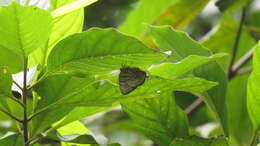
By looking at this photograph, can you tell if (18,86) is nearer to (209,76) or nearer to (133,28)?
(209,76)

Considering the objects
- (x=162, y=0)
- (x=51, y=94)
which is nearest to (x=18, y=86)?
(x=51, y=94)

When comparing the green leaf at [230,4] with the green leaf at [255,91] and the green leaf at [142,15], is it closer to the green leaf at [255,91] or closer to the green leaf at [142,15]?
the green leaf at [142,15]

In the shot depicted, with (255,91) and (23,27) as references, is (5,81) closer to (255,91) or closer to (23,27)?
(23,27)

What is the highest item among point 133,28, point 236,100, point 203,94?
point 203,94

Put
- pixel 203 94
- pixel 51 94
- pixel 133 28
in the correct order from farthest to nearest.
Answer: pixel 133 28 < pixel 203 94 < pixel 51 94

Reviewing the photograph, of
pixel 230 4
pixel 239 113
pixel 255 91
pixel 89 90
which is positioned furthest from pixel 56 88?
pixel 239 113

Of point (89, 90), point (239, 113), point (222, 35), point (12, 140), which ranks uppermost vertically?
point (89, 90)

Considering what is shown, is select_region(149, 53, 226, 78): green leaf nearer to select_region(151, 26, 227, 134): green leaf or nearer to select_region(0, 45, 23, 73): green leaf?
select_region(151, 26, 227, 134): green leaf
